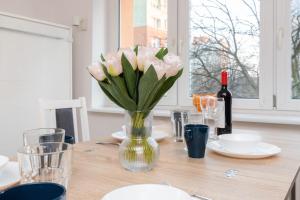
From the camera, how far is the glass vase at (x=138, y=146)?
83cm

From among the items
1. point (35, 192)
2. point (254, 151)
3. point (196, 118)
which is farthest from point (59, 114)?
point (35, 192)

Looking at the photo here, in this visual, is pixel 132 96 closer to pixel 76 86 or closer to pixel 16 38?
pixel 16 38

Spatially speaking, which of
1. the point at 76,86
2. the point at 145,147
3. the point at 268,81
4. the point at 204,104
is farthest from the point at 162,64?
the point at 76,86

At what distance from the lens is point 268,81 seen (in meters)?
1.93

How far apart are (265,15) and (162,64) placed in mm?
1466

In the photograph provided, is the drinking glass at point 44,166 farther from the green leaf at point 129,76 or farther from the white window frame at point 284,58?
the white window frame at point 284,58

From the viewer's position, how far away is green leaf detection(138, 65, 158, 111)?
76 cm

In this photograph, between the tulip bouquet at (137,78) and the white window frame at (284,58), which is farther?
the white window frame at (284,58)

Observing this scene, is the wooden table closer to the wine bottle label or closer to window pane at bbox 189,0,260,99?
the wine bottle label

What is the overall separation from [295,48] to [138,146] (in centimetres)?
152

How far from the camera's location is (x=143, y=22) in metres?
2.50

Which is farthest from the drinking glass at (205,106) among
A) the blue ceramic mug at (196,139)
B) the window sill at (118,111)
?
the window sill at (118,111)

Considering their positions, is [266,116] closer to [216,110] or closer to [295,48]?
[295,48]

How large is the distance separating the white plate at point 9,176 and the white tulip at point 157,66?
0.43 m
